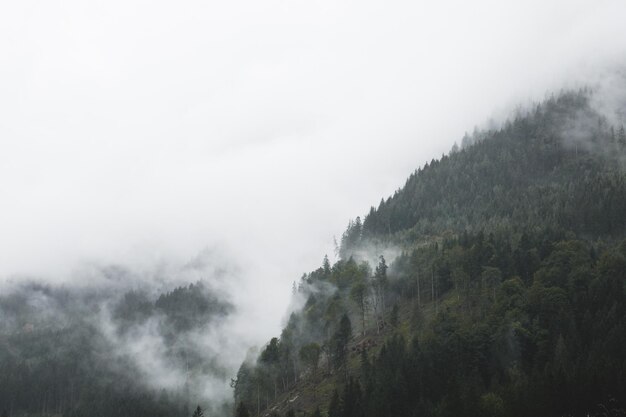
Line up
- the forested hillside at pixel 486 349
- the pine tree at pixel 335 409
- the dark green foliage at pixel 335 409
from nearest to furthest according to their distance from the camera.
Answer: the forested hillside at pixel 486 349 < the dark green foliage at pixel 335 409 < the pine tree at pixel 335 409

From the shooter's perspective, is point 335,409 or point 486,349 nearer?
point 335,409

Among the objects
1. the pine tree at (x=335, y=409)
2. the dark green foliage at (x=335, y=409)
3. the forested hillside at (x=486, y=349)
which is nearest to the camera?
the forested hillside at (x=486, y=349)

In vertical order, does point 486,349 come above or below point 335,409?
above

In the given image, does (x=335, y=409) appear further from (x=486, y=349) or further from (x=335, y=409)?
(x=486, y=349)

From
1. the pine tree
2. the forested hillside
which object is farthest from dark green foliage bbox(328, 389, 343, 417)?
the forested hillside

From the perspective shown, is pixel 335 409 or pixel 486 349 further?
pixel 486 349

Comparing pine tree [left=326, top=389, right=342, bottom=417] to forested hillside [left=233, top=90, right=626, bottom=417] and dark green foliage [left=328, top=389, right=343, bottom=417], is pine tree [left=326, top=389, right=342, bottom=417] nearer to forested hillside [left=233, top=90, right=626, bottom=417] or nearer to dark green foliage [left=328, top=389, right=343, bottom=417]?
dark green foliage [left=328, top=389, right=343, bottom=417]

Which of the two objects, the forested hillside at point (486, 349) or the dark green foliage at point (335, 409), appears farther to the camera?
the dark green foliage at point (335, 409)

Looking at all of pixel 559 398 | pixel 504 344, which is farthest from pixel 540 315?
pixel 559 398

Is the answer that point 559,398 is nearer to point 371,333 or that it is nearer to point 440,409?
point 440,409

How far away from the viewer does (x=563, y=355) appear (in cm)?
12525

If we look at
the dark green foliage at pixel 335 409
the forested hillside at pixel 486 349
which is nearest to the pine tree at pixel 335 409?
the dark green foliage at pixel 335 409

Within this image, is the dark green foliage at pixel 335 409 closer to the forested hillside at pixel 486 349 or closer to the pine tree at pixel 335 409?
the pine tree at pixel 335 409

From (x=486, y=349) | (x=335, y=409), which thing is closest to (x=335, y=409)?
(x=335, y=409)
